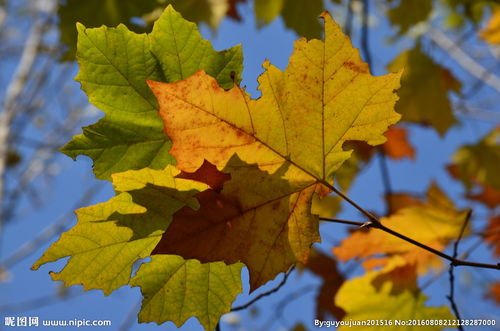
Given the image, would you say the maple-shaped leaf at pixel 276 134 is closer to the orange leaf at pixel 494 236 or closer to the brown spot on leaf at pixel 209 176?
the brown spot on leaf at pixel 209 176

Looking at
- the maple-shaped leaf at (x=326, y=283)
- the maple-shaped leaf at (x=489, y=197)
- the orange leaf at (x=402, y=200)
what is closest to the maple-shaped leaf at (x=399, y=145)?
the maple-shaped leaf at (x=489, y=197)

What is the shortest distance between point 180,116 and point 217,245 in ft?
0.61

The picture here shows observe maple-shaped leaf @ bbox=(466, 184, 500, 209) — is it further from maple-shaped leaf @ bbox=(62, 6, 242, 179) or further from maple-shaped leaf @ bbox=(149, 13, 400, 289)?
maple-shaped leaf @ bbox=(62, 6, 242, 179)

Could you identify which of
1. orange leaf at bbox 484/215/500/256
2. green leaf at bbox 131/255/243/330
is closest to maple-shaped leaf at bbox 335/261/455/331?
orange leaf at bbox 484/215/500/256

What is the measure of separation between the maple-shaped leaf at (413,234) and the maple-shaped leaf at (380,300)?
5 cm

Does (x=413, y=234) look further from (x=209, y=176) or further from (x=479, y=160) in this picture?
(x=479, y=160)

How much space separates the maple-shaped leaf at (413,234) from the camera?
1244mm

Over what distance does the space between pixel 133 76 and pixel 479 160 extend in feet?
8.63

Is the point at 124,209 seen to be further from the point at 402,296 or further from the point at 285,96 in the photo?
the point at 402,296

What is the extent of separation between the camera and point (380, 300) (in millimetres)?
1296

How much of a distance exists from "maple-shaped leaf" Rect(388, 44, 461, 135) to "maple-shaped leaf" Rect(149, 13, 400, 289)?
162cm

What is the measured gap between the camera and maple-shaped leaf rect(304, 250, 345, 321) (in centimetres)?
214

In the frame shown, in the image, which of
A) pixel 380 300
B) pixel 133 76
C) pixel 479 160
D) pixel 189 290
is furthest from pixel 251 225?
pixel 479 160

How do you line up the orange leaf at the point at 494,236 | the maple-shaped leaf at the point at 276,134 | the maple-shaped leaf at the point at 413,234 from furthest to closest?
the orange leaf at the point at 494,236, the maple-shaped leaf at the point at 413,234, the maple-shaped leaf at the point at 276,134
